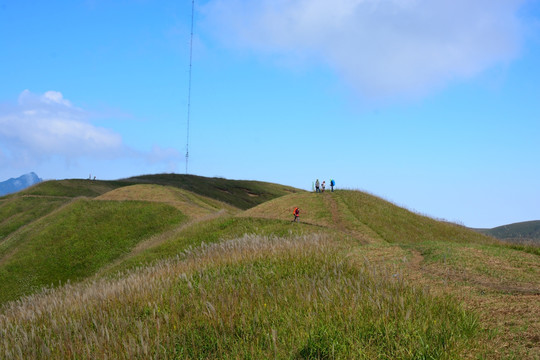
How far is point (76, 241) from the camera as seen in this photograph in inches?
1769

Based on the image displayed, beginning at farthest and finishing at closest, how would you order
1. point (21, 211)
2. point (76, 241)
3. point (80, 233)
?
1. point (21, 211)
2. point (80, 233)
3. point (76, 241)

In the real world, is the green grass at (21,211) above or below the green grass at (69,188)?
below

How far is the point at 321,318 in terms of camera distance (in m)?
6.18

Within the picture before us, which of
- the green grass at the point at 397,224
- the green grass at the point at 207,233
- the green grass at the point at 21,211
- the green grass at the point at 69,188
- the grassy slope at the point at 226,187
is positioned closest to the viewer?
the green grass at the point at 207,233

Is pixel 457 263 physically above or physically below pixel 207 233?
below

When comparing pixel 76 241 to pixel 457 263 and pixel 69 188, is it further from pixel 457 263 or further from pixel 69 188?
pixel 457 263

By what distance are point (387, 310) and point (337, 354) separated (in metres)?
1.11

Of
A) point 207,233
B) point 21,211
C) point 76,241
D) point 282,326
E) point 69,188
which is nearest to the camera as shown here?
point 282,326

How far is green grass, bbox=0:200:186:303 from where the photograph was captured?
38.7m

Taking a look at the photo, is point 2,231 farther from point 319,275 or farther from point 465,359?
point 465,359

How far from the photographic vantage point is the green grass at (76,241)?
127 ft

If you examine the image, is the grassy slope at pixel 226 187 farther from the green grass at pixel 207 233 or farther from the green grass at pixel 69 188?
the green grass at pixel 207 233

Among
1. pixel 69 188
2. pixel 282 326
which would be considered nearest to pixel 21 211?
pixel 69 188

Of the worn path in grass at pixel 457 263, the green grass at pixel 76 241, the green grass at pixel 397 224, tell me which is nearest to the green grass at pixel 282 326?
the worn path in grass at pixel 457 263
